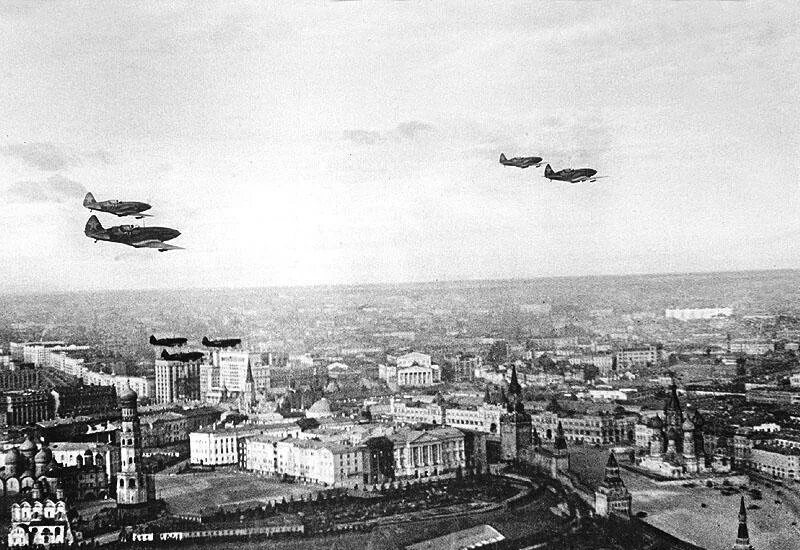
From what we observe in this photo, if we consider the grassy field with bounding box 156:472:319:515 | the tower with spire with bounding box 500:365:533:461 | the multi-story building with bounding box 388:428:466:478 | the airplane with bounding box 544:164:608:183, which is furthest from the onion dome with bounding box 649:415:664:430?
the grassy field with bounding box 156:472:319:515

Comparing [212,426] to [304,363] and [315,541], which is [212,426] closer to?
[304,363]

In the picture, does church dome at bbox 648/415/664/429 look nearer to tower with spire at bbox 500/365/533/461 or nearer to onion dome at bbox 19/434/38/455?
tower with spire at bbox 500/365/533/461

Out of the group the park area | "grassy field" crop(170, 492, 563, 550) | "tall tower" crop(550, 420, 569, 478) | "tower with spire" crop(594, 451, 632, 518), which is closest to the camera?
"grassy field" crop(170, 492, 563, 550)

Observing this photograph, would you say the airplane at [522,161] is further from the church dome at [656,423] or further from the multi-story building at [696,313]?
the multi-story building at [696,313]

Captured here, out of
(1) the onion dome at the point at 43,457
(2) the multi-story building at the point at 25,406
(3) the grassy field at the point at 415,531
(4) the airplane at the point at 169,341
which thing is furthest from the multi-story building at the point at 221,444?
(3) the grassy field at the point at 415,531

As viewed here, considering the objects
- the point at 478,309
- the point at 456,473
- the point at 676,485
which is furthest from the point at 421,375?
the point at 676,485

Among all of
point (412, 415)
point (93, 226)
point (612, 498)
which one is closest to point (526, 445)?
point (412, 415)
